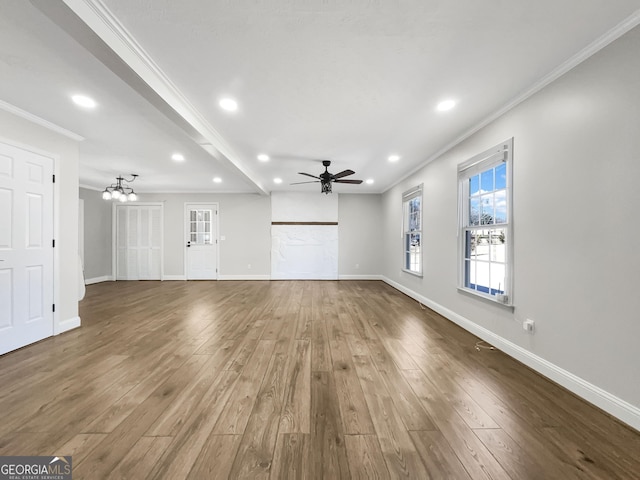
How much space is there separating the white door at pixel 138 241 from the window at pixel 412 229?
670 centimetres

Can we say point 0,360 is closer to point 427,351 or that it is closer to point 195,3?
point 195,3

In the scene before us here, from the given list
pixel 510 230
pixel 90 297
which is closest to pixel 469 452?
pixel 510 230

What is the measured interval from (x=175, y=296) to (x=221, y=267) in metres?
2.20

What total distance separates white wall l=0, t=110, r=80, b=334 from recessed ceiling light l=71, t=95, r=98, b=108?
2.71ft

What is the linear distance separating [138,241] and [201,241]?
69.6 inches

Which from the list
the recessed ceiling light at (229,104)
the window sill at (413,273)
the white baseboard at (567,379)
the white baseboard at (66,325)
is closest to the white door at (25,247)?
the white baseboard at (66,325)

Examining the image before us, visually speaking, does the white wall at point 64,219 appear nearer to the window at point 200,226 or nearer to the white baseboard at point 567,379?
the window at point 200,226

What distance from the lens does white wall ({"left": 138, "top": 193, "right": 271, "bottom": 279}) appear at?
7496 mm

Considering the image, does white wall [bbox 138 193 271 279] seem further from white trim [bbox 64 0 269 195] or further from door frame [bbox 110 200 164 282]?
white trim [bbox 64 0 269 195]

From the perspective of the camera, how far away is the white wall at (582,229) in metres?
1.69

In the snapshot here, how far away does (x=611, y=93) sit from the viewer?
179 centimetres

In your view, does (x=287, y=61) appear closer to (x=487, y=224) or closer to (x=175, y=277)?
(x=487, y=224)

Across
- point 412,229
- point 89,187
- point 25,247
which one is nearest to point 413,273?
point 412,229

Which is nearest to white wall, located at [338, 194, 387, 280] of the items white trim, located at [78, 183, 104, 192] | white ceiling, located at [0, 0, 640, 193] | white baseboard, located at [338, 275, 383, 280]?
white baseboard, located at [338, 275, 383, 280]
